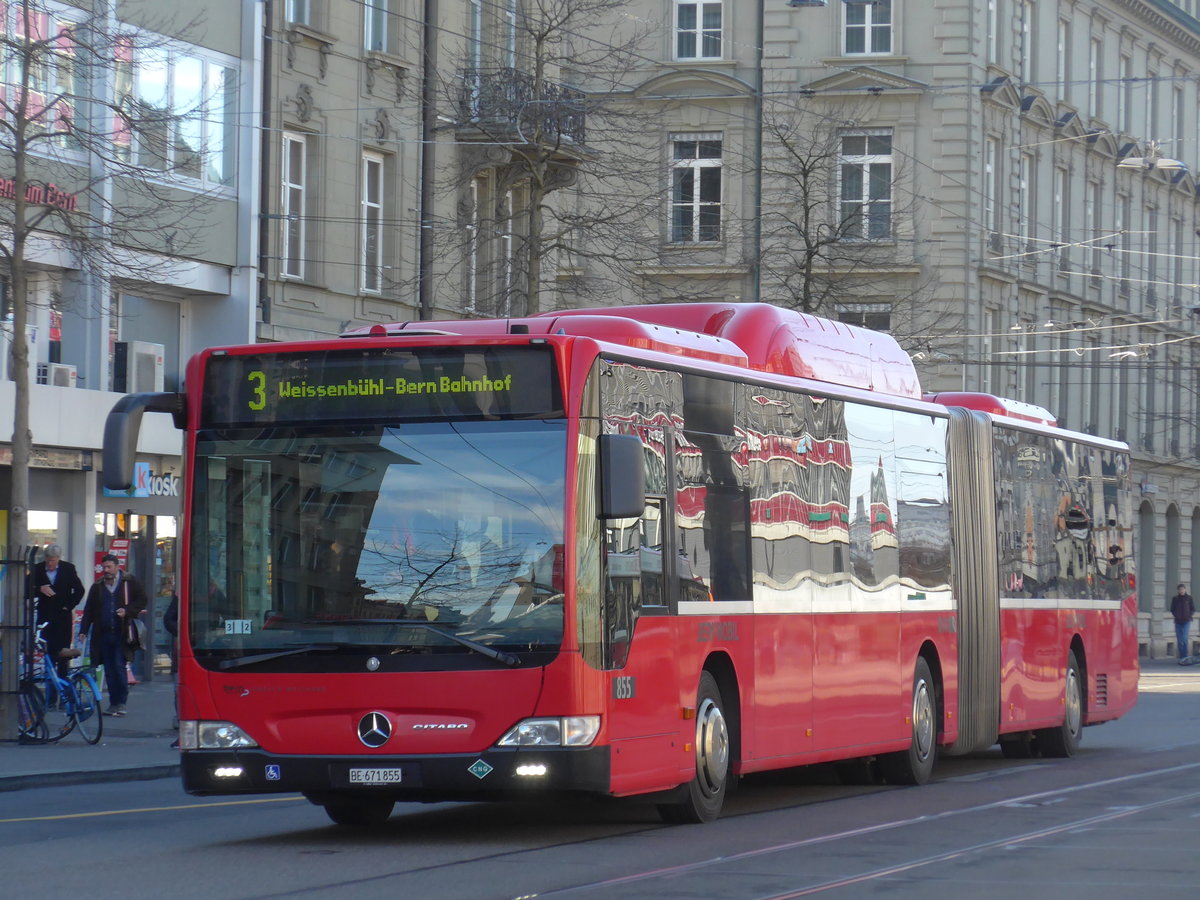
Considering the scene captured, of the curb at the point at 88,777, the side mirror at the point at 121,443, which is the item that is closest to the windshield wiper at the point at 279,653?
the side mirror at the point at 121,443

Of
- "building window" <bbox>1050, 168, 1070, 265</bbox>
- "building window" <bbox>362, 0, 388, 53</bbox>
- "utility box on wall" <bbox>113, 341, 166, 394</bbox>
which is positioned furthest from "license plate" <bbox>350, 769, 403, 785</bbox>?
"building window" <bbox>1050, 168, 1070, 265</bbox>

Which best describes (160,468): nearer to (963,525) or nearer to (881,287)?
(963,525)

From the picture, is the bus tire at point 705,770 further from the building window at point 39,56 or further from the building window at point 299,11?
the building window at point 299,11

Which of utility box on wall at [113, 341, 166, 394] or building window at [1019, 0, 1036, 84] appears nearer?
utility box on wall at [113, 341, 166, 394]

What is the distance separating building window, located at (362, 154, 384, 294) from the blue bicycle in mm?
13107

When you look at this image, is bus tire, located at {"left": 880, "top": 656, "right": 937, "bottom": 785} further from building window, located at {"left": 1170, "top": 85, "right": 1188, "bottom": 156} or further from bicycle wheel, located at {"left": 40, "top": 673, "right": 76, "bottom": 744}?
building window, located at {"left": 1170, "top": 85, "right": 1188, "bottom": 156}

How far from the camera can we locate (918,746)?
57.1 ft

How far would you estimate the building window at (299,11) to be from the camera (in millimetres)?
31094

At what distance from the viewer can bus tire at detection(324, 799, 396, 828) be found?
13.6 metres

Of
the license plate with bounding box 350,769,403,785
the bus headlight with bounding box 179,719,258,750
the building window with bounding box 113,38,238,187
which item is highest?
the building window with bounding box 113,38,238,187

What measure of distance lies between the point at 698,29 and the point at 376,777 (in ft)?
134

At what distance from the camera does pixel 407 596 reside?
11.9 metres

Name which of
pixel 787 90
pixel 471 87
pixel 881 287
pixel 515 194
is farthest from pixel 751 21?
pixel 471 87

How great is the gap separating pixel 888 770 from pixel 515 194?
19.6 metres
